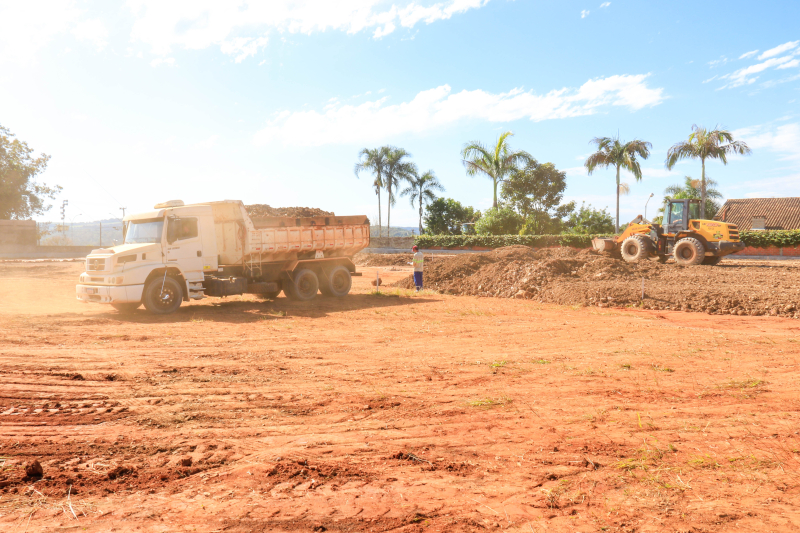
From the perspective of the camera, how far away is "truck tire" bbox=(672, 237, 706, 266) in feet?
74.3

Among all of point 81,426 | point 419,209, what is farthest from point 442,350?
point 419,209

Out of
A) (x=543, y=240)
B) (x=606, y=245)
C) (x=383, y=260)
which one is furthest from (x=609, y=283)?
(x=543, y=240)

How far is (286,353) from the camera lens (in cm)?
919

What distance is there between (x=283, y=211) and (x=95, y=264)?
8.00 m

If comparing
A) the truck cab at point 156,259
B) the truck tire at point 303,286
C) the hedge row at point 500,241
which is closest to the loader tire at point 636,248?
the truck tire at point 303,286

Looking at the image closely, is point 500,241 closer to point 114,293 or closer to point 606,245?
point 606,245

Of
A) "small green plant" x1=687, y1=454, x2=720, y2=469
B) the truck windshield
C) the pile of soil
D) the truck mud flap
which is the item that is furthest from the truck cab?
"small green plant" x1=687, y1=454, x2=720, y2=469

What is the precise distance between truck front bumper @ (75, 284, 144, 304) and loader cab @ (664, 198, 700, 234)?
2198 cm

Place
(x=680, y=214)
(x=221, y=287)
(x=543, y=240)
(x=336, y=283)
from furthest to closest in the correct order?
(x=543, y=240) < (x=680, y=214) < (x=336, y=283) < (x=221, y=287)

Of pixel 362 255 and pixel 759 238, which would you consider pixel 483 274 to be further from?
pixel 759 238

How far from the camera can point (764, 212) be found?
50219 millimetres

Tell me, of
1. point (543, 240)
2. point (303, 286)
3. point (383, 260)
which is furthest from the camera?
point (543, 240)

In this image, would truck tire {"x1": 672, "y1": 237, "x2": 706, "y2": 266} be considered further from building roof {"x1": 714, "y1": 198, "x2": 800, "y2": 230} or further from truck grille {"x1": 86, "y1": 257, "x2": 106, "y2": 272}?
building roof {"x1": 714, "y1": 198, "x2": 800, "y2": 230}

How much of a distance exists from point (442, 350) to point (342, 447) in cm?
471
